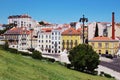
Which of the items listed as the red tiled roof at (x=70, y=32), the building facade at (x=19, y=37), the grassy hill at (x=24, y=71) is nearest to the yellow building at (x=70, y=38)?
the red tiled roof at (x=70, y=32)

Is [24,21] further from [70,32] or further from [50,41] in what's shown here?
[70,32]

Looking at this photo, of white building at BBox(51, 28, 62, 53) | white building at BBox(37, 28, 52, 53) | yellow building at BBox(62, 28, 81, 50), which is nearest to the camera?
yellow building at BBox(62, 28, 81, 50)

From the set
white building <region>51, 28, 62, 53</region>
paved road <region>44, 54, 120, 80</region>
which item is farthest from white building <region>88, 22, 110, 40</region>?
paved road <region>44, 54, 120, 80</region>

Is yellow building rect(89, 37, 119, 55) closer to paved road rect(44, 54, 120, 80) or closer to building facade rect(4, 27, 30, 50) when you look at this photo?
paved road rect(44, 54, 120, 80)

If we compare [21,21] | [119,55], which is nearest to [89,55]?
[119,55]

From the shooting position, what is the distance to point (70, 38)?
389ft

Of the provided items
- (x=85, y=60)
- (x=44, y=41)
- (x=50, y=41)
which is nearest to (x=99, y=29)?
(x=50, y=41)

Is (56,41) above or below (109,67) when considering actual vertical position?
above

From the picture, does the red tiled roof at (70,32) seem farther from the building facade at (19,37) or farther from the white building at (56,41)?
the building facade at (19,37)

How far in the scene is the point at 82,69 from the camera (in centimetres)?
4800

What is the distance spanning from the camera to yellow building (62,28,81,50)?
118m

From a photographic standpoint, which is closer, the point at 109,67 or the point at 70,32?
the point at 109,67

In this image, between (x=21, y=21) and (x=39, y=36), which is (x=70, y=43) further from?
(x=21, y=21)

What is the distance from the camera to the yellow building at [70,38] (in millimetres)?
117812
